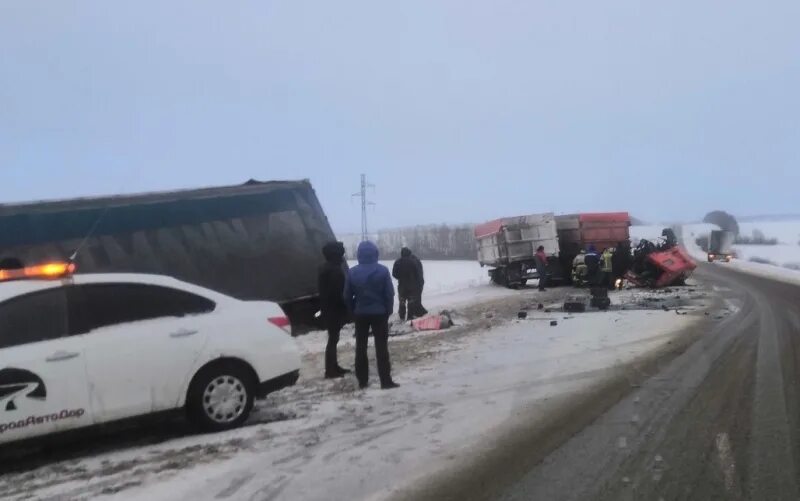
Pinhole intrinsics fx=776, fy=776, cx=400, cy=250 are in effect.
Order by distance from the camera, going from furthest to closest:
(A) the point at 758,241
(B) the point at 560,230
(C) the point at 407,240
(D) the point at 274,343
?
(C) the point at 407,240
(A) the point at 758,241
(B) the point at 560,230
(D) the point at 274,343

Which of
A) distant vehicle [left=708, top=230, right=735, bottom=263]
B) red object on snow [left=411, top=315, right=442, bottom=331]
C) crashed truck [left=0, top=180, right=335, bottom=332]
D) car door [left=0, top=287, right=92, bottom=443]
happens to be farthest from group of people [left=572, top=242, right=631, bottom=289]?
distant vehicle [left=708, top=230, right=735, bottom=263]

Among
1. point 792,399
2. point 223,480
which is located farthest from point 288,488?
point 792,399

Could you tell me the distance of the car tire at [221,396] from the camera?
6844 mm

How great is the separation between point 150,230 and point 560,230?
1854 centimetres

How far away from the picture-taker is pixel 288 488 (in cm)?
525

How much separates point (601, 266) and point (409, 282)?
10.2 m

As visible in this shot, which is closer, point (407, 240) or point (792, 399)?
point (792, 399)

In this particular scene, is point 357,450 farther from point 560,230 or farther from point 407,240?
point 407,240

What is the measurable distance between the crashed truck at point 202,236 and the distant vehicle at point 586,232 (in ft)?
48.8

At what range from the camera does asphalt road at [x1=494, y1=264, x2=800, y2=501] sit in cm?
509

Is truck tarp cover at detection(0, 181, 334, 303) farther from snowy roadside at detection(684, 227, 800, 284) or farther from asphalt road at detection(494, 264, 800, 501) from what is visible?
snowy roadside at detection(684, 227, 800, 284)

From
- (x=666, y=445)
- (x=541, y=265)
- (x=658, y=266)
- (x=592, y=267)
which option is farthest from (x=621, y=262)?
(x=666, y=445)

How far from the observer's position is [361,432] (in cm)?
677

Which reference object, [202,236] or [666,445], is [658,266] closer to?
[202,236]
